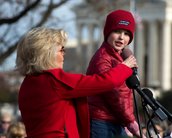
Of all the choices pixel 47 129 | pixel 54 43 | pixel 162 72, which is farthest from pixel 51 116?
pixel 162 72

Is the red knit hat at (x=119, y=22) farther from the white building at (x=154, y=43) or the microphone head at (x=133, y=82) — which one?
the white building at (x=154, y=43)

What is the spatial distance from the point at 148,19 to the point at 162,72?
22.8ft

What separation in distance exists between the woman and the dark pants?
551 mm

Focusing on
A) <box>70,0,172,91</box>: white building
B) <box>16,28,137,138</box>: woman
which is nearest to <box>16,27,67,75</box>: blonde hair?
<box>16,28,137,138</box>: woman

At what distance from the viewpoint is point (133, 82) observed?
5574 mm

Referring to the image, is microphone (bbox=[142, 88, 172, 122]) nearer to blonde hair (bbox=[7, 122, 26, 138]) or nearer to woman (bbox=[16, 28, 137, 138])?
woman (bbox=[16, 28, 137, 138])

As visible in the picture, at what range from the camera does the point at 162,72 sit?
3935 inches

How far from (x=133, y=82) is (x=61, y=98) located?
53cm

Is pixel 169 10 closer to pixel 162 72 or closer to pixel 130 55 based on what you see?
pixel 162 72

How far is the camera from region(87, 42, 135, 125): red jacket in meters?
6.06

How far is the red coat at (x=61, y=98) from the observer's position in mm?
5461

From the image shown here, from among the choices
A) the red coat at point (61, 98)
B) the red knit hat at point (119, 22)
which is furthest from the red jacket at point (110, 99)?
the red coat at point (61, 98)

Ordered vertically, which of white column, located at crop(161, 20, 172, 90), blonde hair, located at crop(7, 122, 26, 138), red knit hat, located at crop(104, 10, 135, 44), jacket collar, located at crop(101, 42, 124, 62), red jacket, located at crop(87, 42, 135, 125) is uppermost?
red knit hat, located at crop(104, 10, 135, 44)

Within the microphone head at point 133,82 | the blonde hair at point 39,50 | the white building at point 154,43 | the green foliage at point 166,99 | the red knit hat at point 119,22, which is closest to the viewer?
the blonde hair at point 39,50
